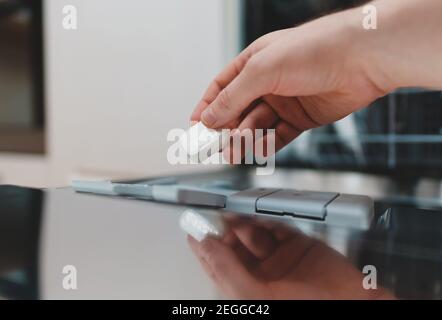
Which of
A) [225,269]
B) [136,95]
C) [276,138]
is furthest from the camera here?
[136,95]

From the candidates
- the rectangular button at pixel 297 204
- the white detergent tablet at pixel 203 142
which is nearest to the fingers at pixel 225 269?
the rectangular button at pixel 297 204

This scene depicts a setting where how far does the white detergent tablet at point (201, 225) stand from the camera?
327mm

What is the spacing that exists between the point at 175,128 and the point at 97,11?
0.52 metres

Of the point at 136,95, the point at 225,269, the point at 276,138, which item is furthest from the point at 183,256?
the point at 136,95

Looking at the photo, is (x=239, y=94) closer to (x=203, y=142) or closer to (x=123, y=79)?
(x=203, y=142)

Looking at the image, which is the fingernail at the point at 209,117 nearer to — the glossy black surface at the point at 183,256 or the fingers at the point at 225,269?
the glossy black surface at the point at 183,256

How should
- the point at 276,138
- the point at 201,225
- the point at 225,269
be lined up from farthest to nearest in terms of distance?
the point at 276,138 < the point at 201,225 < the point at 225,269

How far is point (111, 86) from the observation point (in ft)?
4.61

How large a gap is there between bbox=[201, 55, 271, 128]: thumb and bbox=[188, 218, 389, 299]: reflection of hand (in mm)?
235

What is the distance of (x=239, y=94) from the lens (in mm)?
530

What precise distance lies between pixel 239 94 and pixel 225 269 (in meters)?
0.33

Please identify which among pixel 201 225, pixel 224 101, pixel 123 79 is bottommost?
pixel 201 225

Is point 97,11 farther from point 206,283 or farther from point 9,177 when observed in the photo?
point 206,283
